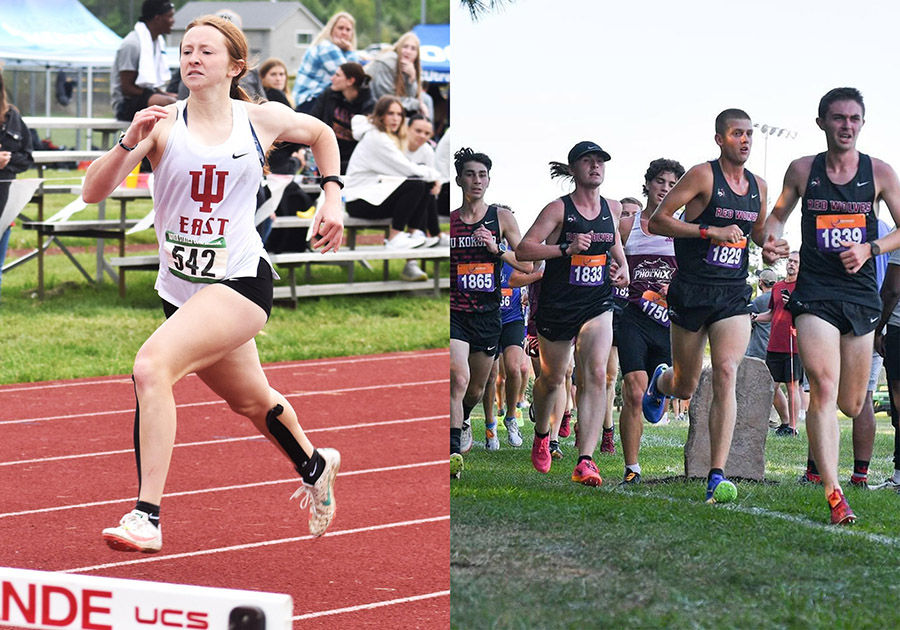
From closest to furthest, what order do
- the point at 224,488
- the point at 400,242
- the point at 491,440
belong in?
the point at 491,440 → the point at 224,488 → the point at 400,242

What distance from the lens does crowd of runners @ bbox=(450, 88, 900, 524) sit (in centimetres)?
342

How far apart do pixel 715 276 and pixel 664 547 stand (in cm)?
72

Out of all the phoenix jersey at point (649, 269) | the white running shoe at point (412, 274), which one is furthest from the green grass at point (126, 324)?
the phoenix jersey at point (649, 269)

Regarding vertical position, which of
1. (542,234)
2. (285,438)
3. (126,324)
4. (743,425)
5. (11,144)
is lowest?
(126,324)

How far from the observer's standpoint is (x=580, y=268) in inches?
140

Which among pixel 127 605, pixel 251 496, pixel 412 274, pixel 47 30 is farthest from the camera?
pixel 47 30

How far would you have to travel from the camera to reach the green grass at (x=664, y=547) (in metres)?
3.13

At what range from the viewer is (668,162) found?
11.2 ft

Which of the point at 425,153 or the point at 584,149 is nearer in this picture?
the point at 584,149

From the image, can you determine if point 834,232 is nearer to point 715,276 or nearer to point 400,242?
point 715,276

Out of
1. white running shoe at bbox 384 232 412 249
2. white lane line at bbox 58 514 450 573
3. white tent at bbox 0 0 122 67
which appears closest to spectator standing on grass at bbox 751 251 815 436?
white lane line at bbox 58 514 450 573

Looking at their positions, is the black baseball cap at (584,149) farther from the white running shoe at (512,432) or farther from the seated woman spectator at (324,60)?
the seated woman spectator at (324,60)

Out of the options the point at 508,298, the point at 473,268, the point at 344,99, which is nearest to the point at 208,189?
the point at 473,268

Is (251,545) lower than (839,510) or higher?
lower
